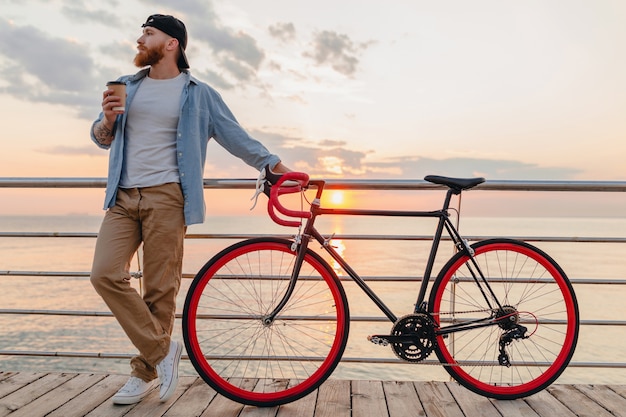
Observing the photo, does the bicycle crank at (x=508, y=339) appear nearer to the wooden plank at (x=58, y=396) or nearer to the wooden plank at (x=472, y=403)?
the wooden plank at (x=472, y=403)

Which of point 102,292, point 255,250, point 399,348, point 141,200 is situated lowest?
point 399,348

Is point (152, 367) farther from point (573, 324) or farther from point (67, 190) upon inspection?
point (573, 324)

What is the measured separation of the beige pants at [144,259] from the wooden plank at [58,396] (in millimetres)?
351

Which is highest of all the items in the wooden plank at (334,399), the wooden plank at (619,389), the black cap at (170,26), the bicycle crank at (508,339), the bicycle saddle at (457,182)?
the black cap at (170,26)

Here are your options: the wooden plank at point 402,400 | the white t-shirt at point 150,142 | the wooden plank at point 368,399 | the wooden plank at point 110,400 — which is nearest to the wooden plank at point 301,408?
the wooden plank at point 368,399

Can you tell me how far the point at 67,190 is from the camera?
282cm

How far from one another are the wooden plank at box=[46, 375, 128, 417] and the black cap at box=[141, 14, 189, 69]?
1609 mm

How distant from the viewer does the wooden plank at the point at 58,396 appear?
7.33ft

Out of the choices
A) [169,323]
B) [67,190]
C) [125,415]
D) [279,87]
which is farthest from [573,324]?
[279,87]

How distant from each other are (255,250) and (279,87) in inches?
215

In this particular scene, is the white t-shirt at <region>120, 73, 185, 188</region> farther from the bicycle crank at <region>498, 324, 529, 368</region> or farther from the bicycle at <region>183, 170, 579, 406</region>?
the bicycle crank at <region>498, 324, 529, 368</region>

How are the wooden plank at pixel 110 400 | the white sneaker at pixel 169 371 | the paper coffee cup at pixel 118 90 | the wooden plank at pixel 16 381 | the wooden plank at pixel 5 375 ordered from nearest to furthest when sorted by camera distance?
the paper coffee cup at pixel 118 90, the wooden plank at pixel 110 400, the white sneaker at pixel 169 371, the wooden plank at pixel 16 381, the wooden plank at pixel 5 375

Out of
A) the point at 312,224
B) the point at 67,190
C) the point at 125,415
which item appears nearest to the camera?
the point at 125,415

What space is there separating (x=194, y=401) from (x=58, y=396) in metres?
0.65
